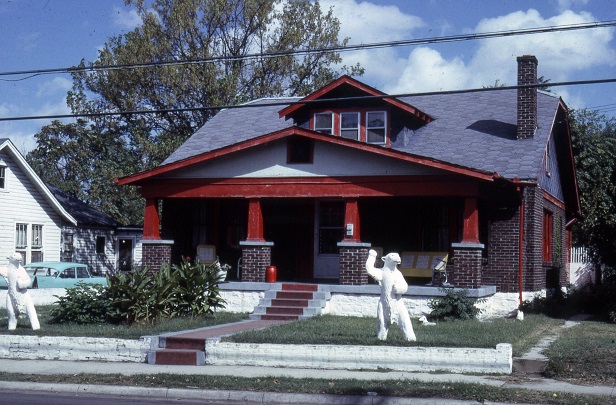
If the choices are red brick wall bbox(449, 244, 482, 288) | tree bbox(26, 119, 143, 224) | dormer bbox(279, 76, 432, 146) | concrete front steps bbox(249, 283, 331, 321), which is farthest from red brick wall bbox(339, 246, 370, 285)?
tree bbox(26, 119, 143, 224)

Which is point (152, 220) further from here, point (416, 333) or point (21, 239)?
point (21, 239)

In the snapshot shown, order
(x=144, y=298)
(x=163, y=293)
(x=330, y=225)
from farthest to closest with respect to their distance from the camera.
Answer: (x=330, y=225) → (x=163, y=293) → (x=144, y=298)

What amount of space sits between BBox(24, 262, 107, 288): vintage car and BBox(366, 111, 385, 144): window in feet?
34.7

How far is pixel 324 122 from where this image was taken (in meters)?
24.4

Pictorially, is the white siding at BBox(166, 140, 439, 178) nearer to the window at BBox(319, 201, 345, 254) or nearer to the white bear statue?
the window at BBox(319, 201, 345, 254)

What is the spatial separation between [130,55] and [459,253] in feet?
77.2

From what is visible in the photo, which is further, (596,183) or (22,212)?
(22,212)

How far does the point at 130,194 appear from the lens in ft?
139

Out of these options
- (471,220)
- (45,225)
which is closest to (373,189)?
(471,220)

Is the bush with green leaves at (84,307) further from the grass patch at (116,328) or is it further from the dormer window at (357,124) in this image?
the dormer window at (357,124)

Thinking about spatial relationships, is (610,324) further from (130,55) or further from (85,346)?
(130,55)

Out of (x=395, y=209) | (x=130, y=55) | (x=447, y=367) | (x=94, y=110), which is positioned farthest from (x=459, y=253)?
(x=94, y=110)

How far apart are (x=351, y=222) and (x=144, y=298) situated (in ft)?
19.1

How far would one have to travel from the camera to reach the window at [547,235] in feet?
81.4
